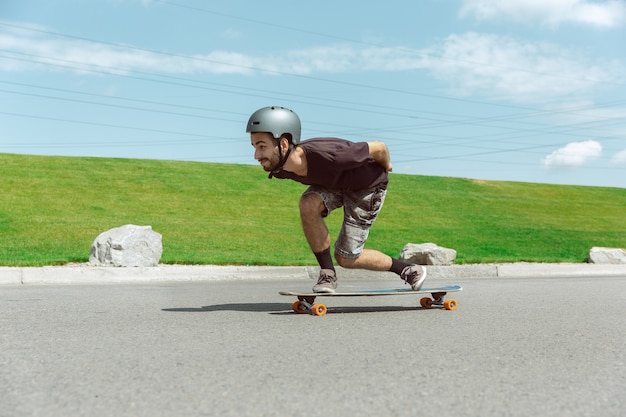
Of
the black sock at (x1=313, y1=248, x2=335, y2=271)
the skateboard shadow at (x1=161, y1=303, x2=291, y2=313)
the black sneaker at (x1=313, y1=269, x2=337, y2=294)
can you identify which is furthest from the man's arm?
the skateboard shadow at (x1=161, y1=303, x2=291, y2=313)

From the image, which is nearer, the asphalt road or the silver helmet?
the asphalt road

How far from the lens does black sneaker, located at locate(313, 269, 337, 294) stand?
6.68m

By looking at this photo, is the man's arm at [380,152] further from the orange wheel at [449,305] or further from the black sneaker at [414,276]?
the orange wheel at [449,305]

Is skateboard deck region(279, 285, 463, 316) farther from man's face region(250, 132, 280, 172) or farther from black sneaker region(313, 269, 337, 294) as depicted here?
man's face region(250, 132, 280, 172)

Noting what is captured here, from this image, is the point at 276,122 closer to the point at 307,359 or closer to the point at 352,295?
the point at 352,295

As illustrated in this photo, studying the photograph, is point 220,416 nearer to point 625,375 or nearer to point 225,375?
point 225,375

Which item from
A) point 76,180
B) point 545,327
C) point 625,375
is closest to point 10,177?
point 76,180

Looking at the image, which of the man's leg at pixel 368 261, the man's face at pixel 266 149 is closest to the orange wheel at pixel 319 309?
the man's leg at pixel 368 261

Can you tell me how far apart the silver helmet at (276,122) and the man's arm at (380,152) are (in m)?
0.68

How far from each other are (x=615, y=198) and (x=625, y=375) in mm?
32059

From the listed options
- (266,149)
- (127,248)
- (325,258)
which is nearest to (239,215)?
(127,248)

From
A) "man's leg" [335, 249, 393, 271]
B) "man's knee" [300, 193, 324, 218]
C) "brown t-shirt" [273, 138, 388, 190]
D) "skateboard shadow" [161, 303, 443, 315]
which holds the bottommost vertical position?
"skateboard shadow" [161, 303, 443, 315]

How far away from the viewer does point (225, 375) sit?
12.5 feet

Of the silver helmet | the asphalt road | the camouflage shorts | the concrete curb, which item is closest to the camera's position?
the asphalt road
